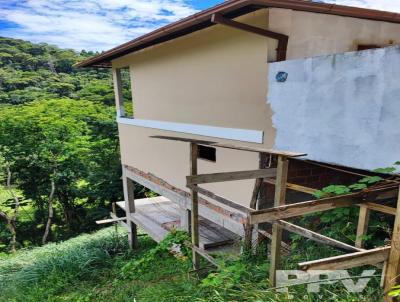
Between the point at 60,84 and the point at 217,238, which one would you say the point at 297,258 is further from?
the point at 60,84

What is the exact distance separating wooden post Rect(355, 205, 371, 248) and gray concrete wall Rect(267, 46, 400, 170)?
431 mm

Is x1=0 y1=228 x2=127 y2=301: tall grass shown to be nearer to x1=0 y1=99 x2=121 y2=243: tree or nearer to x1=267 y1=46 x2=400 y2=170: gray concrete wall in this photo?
x1=0 y1=99 x2=121 y2=243: tree

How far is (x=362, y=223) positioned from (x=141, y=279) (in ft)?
15.8

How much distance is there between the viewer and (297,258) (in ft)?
11.5

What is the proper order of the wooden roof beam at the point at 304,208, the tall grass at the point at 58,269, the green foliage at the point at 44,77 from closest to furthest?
the wooden roof beam at the point at 304,208
the tall grass at the point at 58,269
the green foliage at the point at 44,77

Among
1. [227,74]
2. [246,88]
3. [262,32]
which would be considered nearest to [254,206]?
[246,88]

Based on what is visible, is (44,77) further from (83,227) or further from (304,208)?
(304,208)

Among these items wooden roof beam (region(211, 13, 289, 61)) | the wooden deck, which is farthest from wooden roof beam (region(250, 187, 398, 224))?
the wooden deck

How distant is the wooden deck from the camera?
22.0 ft

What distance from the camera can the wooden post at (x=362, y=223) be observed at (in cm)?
289

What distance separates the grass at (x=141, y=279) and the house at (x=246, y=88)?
0.83m

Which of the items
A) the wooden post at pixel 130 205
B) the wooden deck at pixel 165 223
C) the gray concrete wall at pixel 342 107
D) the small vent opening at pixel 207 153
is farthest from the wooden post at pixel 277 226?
the wooden post at pixel 130 205

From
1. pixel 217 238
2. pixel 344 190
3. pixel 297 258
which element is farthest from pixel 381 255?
pixel 217 238

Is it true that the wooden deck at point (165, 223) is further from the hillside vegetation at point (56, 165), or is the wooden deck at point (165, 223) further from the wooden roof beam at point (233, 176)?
the hillside vegetation at point (56, 165)
